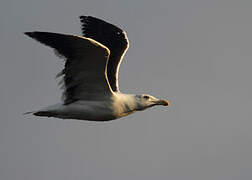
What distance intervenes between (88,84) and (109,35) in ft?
10.1

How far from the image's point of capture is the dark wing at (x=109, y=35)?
16328 mm

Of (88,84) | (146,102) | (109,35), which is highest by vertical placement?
(109,35)

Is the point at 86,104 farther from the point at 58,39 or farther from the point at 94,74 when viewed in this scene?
the point at 58,39

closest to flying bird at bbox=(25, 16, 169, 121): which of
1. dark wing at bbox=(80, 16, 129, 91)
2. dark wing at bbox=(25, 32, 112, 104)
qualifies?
dark wing at bbox=(25, 32, 112, 104)

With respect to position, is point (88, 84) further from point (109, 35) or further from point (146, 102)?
point (109, 35)

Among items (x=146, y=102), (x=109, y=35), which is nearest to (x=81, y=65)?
(x=146, y=102)

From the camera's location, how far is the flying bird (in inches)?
516

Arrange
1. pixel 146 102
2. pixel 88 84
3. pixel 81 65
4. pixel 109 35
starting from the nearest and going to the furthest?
1. pixel 81 65
2. pixel 88 84
3. pixel 146 102
4. pixel 109 35

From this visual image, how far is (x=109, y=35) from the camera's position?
1712cm

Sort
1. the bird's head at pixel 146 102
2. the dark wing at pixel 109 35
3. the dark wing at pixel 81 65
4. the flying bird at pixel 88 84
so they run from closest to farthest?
the dark wing at pixel 81 65, the flying bird at pixel 88 84, the bird's head at pixel 146 102, the dark wing at pixel 109 35

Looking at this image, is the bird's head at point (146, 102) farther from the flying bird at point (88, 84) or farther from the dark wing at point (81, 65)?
the dark wing at point (81, 65)

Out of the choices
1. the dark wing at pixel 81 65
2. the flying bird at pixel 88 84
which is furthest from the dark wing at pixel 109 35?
the dark wing at pixel 81 65

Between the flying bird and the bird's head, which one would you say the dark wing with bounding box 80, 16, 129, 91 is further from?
the bird's head

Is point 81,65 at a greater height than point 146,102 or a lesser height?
greater
